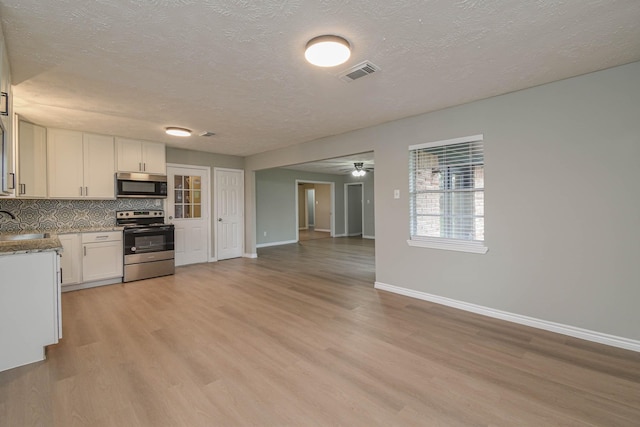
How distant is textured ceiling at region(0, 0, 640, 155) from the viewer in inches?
68.7

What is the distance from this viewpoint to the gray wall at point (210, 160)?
5824 mm

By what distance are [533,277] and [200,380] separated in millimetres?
3197

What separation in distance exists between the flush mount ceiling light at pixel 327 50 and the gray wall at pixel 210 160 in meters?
4.57

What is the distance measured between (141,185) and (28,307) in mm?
3084

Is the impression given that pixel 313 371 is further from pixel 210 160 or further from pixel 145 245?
pixel 210 160

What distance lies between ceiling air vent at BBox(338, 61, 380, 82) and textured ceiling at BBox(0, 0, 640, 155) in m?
0.08

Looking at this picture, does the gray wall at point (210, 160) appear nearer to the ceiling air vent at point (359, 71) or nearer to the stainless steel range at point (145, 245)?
the stainless steel range at point (145, 245)

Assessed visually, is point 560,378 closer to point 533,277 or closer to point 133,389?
point 533,277

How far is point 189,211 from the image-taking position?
6047 mm

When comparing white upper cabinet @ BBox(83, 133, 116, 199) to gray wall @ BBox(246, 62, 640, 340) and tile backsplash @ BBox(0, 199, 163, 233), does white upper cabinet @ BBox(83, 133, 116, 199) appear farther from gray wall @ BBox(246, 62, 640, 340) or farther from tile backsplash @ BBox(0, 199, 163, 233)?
gray wall @ BBox(246, 62, 640, 340)

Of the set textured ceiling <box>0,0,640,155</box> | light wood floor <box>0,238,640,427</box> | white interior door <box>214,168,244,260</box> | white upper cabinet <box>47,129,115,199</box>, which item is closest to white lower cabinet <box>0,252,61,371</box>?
light wood floor <box>0,238,640,427</box>

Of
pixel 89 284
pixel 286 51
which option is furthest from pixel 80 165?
pixel 286 51

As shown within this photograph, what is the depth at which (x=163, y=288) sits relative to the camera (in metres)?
4.38

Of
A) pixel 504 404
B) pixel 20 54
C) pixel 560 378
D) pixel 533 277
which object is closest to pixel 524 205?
pixel 533 277
